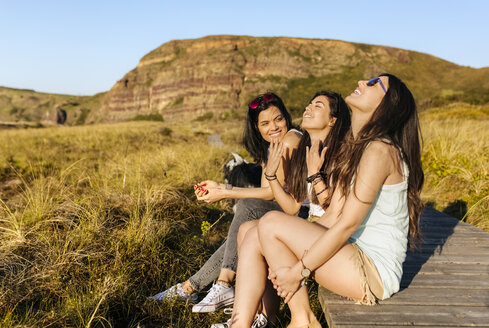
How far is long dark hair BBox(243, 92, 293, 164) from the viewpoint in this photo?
10.8 ft

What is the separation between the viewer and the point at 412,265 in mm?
2562

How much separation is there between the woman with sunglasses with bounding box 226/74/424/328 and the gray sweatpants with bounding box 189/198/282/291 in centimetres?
58

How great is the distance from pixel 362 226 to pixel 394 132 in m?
0.56

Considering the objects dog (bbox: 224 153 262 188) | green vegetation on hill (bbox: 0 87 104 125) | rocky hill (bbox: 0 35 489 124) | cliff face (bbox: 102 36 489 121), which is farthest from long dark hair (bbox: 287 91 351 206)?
green vegetation on hill (bbox: 0 87 104 125)

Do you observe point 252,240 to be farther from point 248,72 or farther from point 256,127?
point 248,72

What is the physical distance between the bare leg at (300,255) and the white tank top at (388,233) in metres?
0.14

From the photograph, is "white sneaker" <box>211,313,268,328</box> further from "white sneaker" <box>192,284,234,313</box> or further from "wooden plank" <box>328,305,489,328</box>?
"wooden plank" <box>328,305,489,328</box>

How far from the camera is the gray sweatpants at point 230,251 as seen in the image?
8.89 feet

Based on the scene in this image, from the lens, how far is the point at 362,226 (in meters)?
2.07

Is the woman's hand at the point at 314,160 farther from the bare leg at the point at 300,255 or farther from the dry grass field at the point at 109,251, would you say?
the dry grass field at the point at 109,251

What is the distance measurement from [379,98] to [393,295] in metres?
1.14

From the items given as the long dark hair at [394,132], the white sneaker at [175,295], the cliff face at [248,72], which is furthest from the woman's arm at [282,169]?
the cliff face at [248,72]

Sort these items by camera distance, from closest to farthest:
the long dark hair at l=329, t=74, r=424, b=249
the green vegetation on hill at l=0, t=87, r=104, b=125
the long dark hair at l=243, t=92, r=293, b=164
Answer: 1. the long dark hair at l=329, t=74, r=424, b=249
2. the long dark hair at l=243, t=92, r=293, b=164
3. the green vegetation on hill at l=0, t=87, r=104, b=125

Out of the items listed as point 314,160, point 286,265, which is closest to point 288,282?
point 286,265
